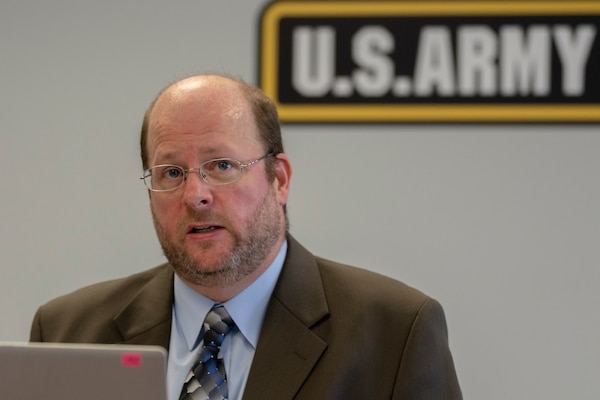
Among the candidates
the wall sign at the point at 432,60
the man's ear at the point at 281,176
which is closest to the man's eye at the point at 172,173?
the man's ear at the point at 281,176

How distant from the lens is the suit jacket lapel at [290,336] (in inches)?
74.7

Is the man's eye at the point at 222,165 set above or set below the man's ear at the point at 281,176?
above

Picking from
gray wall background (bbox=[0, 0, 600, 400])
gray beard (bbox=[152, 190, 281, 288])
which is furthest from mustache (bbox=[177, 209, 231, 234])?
gray wall background (bbox=[0, 0, 600, 400])

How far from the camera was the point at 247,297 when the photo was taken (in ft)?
6.66

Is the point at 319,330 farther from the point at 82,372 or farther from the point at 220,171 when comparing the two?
the point at 82,372

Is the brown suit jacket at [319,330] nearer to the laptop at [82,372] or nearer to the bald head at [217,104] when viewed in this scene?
the bald head at [217,104]

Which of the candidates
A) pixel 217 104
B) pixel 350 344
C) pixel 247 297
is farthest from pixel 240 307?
pixel 217 104

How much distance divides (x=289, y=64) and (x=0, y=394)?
1.73 meters

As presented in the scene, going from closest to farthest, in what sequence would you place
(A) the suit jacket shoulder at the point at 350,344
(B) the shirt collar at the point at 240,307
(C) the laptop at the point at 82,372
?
(C) the laptop at the point at 82,372
(A) the suit jacket shoulder at the point at 350,344
(B) the shirt collar at the point at 240,307

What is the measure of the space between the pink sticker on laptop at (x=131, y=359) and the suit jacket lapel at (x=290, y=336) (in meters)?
0.54

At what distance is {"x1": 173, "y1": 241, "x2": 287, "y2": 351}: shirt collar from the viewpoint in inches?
78.8

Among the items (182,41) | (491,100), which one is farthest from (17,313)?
(491,100)

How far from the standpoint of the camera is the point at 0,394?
144cm

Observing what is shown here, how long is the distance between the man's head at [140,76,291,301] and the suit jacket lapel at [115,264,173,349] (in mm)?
120
